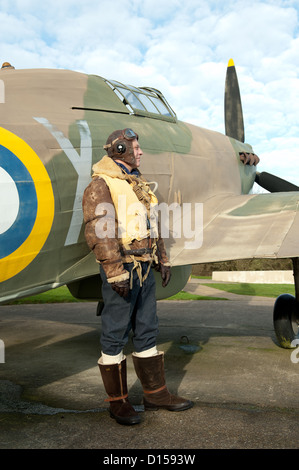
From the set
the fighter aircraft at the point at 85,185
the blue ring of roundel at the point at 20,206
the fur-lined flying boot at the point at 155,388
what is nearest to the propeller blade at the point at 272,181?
the fighter aircraft at the point at 85,185

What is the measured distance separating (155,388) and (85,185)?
1840 millimetres

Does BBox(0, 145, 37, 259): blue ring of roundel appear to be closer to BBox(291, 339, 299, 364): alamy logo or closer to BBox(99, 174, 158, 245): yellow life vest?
BBox(99, 174, 158, 245): yellow life vest

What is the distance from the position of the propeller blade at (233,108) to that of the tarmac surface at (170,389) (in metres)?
4.09

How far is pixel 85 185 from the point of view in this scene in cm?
394

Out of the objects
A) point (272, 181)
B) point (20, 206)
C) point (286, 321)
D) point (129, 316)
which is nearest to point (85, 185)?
point (20, 206)

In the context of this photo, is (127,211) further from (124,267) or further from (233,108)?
(233,108)

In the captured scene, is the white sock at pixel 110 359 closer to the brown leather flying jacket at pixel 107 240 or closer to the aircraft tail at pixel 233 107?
the brown leather flying jacket at pixel 107 240

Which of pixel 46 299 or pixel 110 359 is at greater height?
pixel 110 359

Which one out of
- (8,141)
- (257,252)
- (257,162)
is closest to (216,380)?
(257,252)

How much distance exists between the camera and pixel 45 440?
304 cm

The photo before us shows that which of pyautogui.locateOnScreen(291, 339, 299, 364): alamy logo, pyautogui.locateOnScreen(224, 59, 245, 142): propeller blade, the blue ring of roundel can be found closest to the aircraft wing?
the blue ring of roundel

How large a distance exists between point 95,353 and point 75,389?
1.50 metres

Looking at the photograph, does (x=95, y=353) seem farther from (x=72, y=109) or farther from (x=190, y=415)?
(x=72, y=109)

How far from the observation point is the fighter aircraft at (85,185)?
3.42 metres
